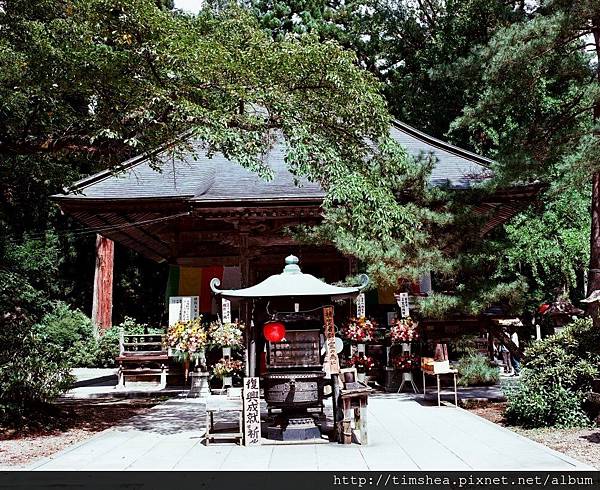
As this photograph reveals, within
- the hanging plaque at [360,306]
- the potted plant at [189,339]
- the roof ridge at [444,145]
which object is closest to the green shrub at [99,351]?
the potted plant at [189,339]

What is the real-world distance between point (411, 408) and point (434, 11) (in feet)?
53.9

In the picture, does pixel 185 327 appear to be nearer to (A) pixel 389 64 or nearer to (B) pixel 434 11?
(A) pixel 389 64

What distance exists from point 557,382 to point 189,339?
6.76 metres

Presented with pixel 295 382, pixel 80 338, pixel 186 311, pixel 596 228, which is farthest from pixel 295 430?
pixel 80 338

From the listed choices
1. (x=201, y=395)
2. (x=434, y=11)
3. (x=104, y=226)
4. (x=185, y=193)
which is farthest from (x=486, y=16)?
(x=201, y=395)

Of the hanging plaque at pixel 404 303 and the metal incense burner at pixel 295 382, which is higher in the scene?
the hanging plaque at pixel 404 303

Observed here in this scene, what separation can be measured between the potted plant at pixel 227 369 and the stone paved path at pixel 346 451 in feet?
10.2

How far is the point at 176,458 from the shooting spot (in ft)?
19.6

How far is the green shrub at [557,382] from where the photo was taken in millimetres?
7301

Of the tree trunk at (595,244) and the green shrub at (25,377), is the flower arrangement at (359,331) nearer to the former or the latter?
the tree trunk at (595,244)

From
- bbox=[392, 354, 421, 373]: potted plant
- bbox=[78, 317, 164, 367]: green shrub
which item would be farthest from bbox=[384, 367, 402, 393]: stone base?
bbox=[78, 317, 164, 367]: green shrub

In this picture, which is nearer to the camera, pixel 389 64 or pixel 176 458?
pixel 176 458

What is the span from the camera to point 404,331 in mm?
11055

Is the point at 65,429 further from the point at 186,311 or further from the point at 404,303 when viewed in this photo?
the point at 404,303
